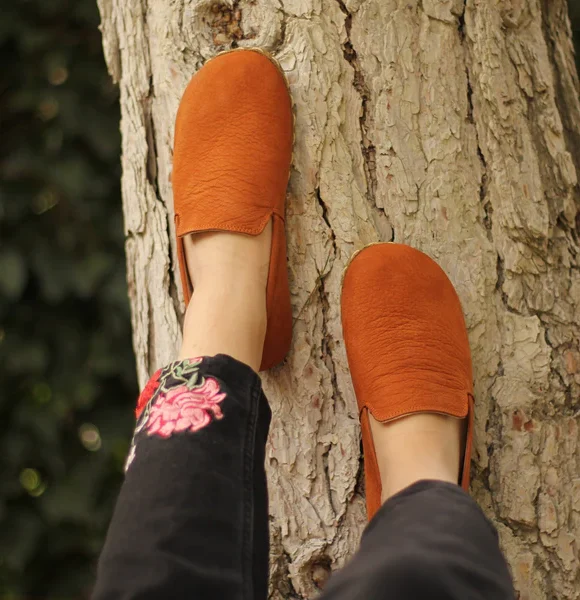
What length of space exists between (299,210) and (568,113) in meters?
0.43

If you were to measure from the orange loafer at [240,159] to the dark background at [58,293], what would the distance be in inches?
20.3

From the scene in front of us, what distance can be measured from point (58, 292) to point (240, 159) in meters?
0.64

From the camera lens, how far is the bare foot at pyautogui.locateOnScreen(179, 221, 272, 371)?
83cm

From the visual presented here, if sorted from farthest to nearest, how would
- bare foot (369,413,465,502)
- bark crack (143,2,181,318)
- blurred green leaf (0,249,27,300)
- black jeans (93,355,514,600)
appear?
1. blurred green leaf (0,249,27,300)
2. bark crack (143,2,181,318)
3. bare foot (369,413,465,502)
4. black jeans (93,355,514,600)

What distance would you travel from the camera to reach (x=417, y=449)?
0.85 meters

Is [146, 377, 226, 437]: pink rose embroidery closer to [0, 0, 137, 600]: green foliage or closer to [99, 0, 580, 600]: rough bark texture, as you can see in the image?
[99, 0, 580, 600]: rough bark texture

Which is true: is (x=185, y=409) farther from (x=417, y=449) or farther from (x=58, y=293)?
(x=58, y=293)

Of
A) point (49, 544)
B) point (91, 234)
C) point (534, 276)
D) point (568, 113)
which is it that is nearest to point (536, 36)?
point (568, 113)

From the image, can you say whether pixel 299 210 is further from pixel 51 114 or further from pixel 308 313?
pixel 51 114

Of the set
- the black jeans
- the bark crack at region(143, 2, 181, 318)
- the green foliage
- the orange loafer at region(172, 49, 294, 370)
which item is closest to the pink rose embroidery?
the black jeans

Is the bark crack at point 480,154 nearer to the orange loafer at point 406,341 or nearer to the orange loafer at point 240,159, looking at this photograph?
the orange loafer at point 406,341

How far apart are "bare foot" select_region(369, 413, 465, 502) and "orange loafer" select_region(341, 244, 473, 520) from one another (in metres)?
0.01

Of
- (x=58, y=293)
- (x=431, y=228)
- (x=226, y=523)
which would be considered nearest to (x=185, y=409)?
(x=226, y=523)

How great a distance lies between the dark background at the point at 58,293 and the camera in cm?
140
